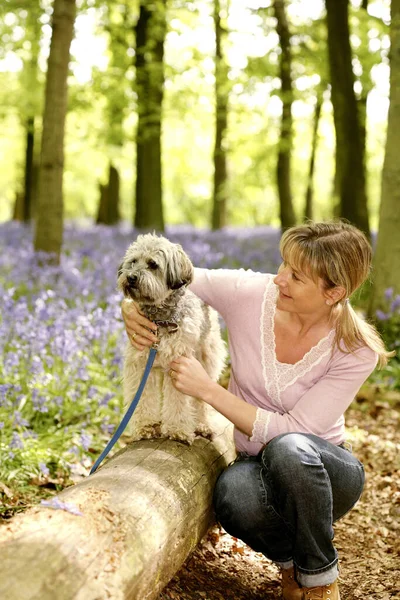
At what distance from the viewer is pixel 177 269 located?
3906mm

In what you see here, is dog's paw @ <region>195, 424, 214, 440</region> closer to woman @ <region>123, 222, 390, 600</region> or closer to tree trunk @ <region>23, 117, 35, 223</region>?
woman @ <region>123, 222, 390, 600</region>

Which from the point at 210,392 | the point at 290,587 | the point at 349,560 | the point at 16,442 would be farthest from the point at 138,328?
the point at 349,560

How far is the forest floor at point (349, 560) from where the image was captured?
3.70 metres

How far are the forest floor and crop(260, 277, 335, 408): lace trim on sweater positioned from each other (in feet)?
3.37

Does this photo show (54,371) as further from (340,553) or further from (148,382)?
(340,553)

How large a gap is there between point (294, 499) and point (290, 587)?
0.62m

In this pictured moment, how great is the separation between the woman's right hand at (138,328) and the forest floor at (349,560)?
1.29 meters

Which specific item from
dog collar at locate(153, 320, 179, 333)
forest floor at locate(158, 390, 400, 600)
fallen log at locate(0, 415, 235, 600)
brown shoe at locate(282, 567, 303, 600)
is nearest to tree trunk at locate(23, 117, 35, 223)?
forest floor at locate(158, 390, 400, 600)

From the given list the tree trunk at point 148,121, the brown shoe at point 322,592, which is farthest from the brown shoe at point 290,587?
the tree trunk at point 148,121

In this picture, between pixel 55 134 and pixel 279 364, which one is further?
pixel 55 134

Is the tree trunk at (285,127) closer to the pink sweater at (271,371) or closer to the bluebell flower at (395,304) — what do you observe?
the bluebell flower at (395,304)

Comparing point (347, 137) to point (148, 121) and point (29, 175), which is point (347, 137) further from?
point (29, 175)

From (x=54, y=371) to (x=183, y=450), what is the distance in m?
1.86

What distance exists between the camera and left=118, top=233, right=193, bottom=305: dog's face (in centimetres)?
388
